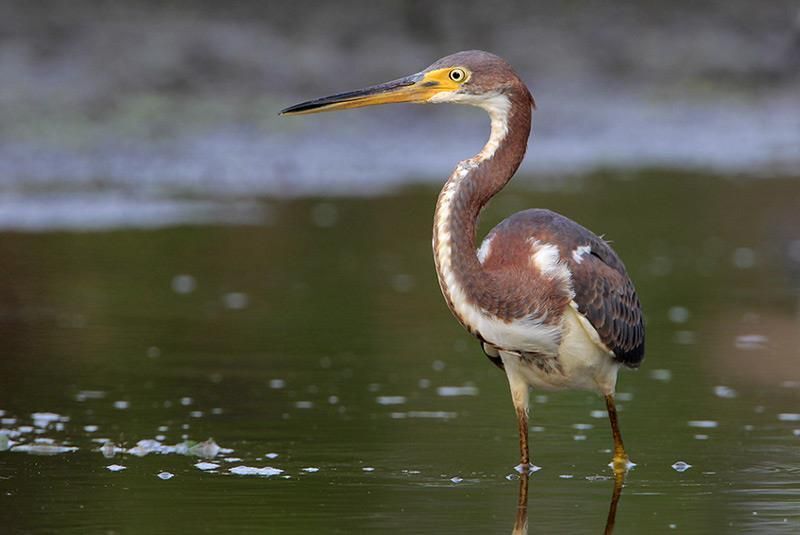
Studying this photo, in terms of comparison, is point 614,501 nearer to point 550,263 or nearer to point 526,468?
point 526,468

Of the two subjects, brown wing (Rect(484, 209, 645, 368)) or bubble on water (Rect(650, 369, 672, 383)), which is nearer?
brown wing (Rect(484, 209, 645, 368))

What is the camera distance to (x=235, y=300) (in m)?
11.8

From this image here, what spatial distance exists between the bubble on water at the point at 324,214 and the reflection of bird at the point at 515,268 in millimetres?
7952

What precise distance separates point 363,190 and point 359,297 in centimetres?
604

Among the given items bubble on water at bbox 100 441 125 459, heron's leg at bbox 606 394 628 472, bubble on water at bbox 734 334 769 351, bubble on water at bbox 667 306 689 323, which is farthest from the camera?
bubble on water at bbox 667 306 689 323

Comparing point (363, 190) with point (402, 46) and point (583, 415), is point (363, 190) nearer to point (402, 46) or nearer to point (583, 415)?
point (402, 46)

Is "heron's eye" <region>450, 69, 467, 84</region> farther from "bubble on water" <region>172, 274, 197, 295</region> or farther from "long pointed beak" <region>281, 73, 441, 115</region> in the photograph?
"bubble on water" <region>172, 274, 197, 295</region>

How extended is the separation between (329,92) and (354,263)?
28.6ft

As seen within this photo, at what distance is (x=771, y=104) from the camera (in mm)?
24797

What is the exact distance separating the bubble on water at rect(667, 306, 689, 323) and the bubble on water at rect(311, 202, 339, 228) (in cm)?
460

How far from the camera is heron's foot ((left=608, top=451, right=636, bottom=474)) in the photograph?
7305 mm

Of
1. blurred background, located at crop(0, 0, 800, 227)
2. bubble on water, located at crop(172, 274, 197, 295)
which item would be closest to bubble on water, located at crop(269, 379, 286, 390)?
bubble on water, located at crop(172, 274, 197, 295)

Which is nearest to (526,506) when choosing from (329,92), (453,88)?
(453,88)

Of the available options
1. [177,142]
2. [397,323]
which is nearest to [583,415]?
[397,323]
